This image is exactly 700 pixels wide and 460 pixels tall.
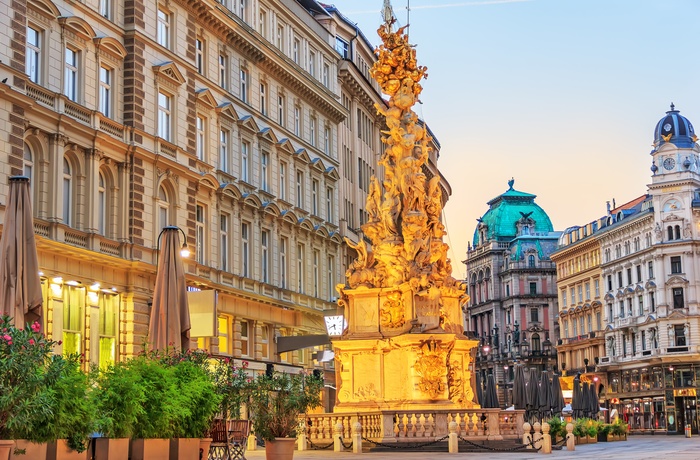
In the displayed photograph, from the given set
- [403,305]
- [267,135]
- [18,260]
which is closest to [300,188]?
[267,135]

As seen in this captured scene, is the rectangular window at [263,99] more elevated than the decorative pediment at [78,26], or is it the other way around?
the rectangular window at [263,99]

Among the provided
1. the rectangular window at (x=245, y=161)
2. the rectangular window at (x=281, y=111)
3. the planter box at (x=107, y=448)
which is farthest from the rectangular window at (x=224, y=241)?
the planter box at (x=107, y=448)

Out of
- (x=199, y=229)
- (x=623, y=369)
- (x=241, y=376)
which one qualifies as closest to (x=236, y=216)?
(x=199, y=229)

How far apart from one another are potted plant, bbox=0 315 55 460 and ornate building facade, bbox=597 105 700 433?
3593 inches

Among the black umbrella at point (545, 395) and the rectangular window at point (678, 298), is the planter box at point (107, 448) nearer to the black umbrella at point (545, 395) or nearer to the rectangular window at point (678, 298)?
the black umbrella at point (545, 395)

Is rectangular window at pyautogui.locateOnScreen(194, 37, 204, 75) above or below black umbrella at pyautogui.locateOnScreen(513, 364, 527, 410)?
above

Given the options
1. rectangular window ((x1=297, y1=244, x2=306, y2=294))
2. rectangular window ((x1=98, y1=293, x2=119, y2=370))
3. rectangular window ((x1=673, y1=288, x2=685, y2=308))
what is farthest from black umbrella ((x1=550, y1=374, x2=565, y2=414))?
rectangular window ((x1=673, y1=288, x2=685, y2=308))

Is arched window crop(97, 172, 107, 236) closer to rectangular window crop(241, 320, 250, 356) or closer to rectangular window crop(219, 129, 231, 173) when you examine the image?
rectangular window crop(219, 129, 231, 173)

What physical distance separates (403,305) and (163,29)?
16697 mm

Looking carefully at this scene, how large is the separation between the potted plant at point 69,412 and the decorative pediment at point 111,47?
898 inches

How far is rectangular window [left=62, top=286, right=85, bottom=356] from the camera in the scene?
3531cm

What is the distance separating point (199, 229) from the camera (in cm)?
4591

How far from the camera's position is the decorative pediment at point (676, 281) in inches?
4055

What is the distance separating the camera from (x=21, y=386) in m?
14.8
